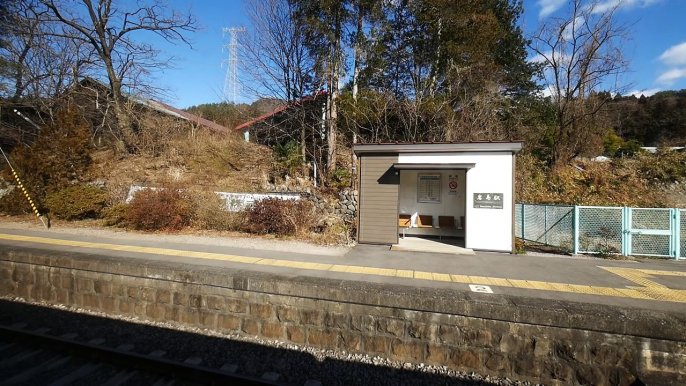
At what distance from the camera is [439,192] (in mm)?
11133

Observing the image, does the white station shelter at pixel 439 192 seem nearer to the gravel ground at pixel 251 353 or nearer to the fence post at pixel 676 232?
the fence post at pixel 676 232

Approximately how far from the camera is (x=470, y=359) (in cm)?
377

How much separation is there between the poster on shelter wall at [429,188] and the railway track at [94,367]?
875 centimetres

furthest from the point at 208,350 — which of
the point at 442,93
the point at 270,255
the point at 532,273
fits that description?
the point at 442,93

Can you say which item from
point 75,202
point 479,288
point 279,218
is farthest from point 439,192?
point 75,202

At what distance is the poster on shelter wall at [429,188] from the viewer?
1113 centimetres

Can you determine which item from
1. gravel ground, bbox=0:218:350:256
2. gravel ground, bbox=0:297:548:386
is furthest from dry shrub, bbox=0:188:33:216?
gravel ground, bbox=0:297:548:386

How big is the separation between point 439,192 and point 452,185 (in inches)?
20.5

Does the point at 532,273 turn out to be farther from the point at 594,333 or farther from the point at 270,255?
the point at 270,255

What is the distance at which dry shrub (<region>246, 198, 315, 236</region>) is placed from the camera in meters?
10.1

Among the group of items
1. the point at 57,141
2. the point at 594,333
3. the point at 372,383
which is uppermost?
the point at 57,141

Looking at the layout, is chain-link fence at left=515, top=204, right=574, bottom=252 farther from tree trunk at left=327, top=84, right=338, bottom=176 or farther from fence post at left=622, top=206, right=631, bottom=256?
tree trunk at left=327, top=84, right=338, bottom=176

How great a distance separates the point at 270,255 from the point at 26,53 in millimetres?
25888

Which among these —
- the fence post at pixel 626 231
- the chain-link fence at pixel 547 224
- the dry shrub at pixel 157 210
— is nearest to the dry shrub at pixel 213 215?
the dry shrub at pixel 157 210
